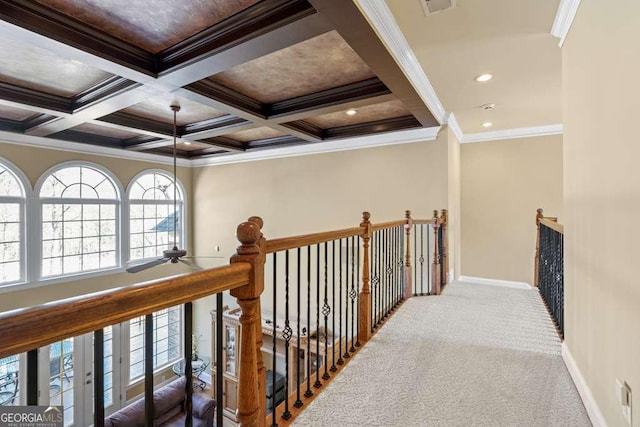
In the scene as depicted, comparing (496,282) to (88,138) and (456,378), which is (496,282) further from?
(88,138)

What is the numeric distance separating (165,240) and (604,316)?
7.45 metres

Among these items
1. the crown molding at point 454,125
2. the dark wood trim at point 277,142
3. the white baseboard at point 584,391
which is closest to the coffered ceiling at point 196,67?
the crown molding at point 454,125

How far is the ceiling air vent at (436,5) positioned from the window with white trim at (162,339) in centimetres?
700

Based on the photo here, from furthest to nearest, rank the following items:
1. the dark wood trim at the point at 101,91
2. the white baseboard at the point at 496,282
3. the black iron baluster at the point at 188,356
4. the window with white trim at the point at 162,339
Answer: the window with white trim at the point at 162,339 → the white baseboard at the point at 496,282 → the dark wood trim at the point at 101,91 → the black iron baluster at the point at 188,356

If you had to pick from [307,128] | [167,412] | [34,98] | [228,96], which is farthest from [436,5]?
[167,412]

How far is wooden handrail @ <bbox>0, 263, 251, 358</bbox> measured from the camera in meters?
0.55

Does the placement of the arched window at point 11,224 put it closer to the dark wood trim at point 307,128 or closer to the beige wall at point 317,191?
the beige wall at point 317,191

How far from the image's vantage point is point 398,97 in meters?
3.19

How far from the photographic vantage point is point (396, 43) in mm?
2373

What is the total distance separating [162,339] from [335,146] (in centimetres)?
575

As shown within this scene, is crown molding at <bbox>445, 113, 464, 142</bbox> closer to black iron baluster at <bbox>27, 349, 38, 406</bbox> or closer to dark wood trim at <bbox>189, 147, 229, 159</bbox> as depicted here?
dark wood trim at <bbox>189, 147, 229, 159</bbox>

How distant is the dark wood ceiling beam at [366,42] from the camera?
5.79ft

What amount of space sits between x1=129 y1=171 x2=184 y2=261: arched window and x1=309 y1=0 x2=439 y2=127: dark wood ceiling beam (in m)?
4.96

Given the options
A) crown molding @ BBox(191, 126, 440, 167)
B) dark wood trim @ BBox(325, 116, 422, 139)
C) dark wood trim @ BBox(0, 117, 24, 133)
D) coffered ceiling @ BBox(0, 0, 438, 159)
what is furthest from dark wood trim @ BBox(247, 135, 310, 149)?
dark wood trim @ BBox(0, 117, 24, 133)
